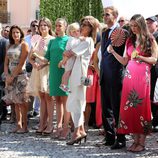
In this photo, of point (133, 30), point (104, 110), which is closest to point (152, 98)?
point (104, 110)

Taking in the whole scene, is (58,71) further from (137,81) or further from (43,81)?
(137,81)

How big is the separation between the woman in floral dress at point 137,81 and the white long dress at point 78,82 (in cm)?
48

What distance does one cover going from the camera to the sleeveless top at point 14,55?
7172 millimetres

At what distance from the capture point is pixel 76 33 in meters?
6.56

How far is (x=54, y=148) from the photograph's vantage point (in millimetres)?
6172

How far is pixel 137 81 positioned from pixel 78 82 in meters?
0.85

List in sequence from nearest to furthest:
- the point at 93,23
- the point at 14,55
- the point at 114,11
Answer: the point at 114,11
the point at 93,23
the point at 14,55

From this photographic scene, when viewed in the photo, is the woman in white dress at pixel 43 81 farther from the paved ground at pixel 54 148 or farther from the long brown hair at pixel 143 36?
the long brown hair at pixel 143 36

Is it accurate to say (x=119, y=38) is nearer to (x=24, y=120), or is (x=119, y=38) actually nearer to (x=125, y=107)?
(x=125, y=107)

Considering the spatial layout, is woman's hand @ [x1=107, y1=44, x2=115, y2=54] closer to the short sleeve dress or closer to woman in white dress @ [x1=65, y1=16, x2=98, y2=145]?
woman in white dress @ [x1=65, y1=16, x2=98, y2=145]

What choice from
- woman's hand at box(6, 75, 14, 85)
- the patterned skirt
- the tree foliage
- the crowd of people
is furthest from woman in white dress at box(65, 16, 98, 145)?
the tree foliage

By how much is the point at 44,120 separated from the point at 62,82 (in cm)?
124

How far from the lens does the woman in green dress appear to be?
22.0 ft

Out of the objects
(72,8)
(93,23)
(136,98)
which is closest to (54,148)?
(136,98)
